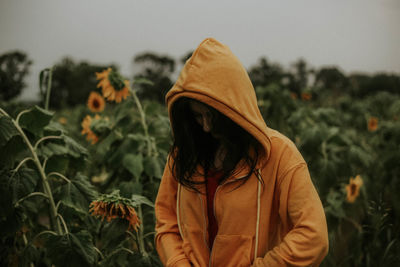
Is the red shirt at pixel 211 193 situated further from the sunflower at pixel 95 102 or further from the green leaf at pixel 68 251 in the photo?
the sunflower at pixel 95 102

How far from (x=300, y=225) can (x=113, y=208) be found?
572 mm

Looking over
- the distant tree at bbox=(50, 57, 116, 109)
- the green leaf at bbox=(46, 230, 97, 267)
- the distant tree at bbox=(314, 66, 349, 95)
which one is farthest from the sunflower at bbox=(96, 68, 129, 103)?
the distant tree at bbox=(50, 57, 116, 109)

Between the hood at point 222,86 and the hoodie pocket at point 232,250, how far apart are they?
0.25m

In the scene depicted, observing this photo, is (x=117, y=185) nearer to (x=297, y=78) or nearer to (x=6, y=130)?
(x=6, y=130)

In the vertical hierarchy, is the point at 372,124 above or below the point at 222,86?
below

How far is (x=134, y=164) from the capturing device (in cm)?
160

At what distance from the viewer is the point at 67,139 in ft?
4.99

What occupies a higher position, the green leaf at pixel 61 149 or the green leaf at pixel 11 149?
the green leaf at pixel 11 149

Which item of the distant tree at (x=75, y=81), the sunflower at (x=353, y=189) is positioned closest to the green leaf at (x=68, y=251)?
the sunflower at (x=353, y=189)

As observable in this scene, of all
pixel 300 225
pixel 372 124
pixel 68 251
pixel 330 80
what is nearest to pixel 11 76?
pixel 68 251

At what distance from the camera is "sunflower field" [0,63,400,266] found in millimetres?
1272

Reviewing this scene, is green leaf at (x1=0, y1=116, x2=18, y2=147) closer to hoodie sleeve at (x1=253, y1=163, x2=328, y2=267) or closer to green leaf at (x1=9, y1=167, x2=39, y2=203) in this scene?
green leaf at (x1=9, y1=167, x2=39, y2=203)

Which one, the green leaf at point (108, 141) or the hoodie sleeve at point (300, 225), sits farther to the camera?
the green leaf at point (108, 141)

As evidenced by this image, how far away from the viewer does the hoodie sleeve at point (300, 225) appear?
2.81 ft
